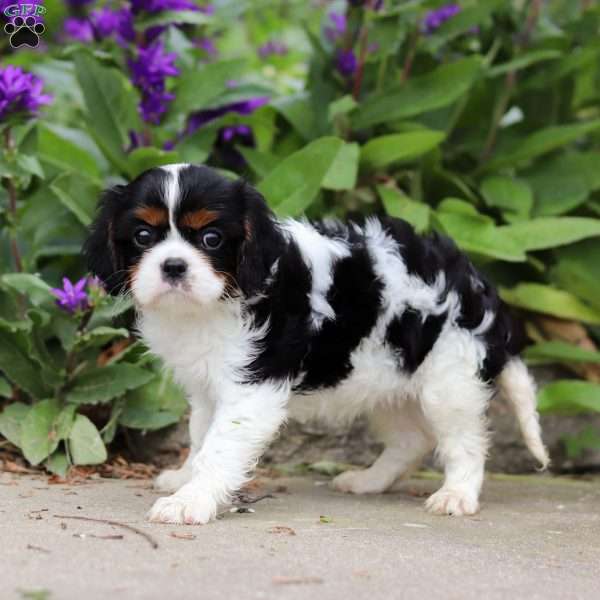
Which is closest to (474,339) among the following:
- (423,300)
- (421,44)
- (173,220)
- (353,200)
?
(423,300)

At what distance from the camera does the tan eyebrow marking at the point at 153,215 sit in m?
4.09

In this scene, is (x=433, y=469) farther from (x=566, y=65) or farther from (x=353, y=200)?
(x=566, y=65)

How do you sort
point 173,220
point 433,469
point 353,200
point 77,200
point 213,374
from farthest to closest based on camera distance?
point 353,200 < point 433,469 < point 77,200 < point 213,374 < point 173,220

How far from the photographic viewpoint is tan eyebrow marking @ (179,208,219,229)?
408 centimetres

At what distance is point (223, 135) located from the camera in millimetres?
6750

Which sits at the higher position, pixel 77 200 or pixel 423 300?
pixel 77 200

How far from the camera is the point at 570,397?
600 cm

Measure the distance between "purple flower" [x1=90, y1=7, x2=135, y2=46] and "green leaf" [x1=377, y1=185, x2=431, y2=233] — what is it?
1762 millimetres

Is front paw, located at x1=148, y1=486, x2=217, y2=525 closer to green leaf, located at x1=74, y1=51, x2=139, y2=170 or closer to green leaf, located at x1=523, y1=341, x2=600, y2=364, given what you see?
green leaf, located at x1=74, y1=51, x2=139, y2=170

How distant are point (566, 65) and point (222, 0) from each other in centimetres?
231

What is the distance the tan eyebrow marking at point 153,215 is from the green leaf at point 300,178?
1.66 m

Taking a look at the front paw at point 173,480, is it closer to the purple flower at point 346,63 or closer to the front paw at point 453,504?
the front paw at point 453,504

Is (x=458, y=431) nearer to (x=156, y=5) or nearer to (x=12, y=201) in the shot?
(x=12, y=201)

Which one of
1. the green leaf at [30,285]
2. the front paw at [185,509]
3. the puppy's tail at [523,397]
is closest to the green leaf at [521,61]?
the puppy's tail at [523,397]
